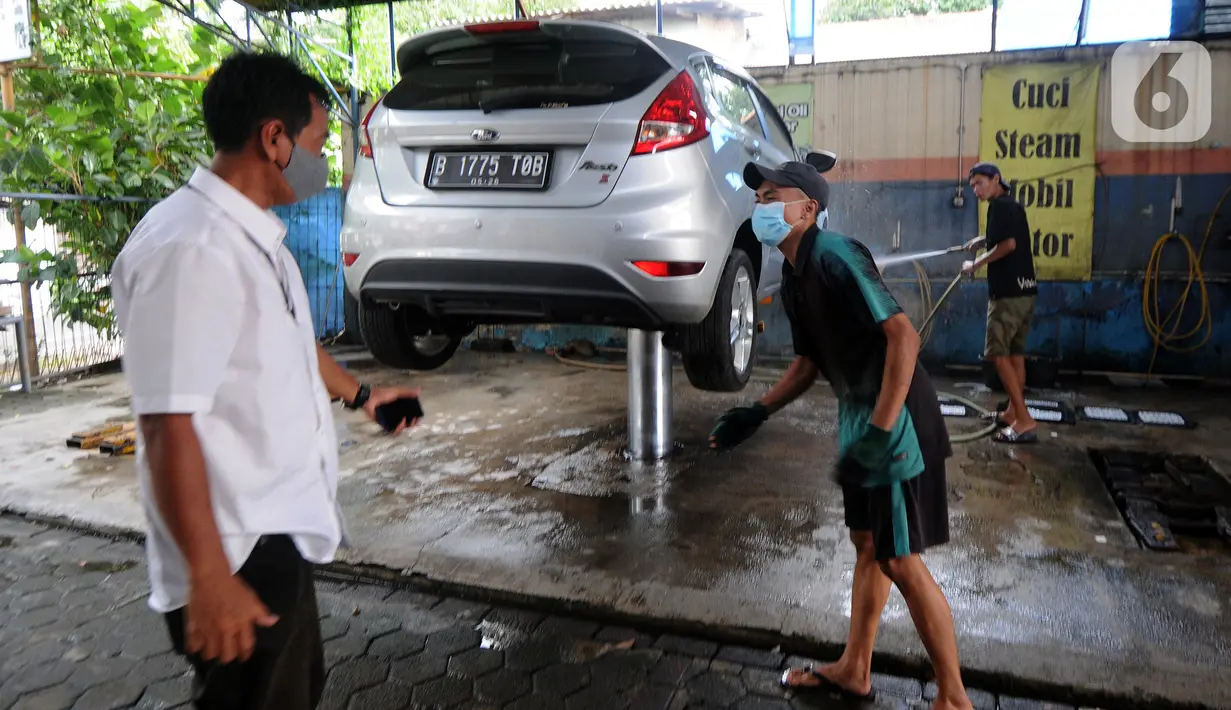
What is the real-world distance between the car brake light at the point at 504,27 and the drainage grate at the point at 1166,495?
11.1 ft

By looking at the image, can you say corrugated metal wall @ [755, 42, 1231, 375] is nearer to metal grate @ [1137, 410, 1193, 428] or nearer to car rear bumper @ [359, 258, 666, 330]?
metal grate @ [1137, 410, 1193, 428]

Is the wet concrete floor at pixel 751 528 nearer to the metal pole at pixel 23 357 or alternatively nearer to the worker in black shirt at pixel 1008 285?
the worker in black shirt at pixel 1008 285

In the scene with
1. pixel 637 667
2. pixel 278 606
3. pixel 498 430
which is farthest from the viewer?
pixel 498 430

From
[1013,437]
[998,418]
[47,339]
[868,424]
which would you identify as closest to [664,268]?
[868,424]

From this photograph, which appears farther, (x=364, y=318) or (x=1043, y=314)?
(x=1043, y=314)

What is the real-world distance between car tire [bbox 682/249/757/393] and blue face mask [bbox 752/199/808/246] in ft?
2.86

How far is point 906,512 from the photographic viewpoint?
8.05 feet

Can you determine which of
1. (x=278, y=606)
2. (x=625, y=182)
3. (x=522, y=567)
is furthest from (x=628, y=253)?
(x=278, y=606)

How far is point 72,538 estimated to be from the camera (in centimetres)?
414

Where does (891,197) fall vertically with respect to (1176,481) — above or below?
above

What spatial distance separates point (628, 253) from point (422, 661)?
1.61 m

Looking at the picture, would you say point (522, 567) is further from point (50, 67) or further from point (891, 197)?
point (50, 67)

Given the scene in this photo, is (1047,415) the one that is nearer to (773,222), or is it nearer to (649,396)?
(649,396)

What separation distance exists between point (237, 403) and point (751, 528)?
2.94 metres
